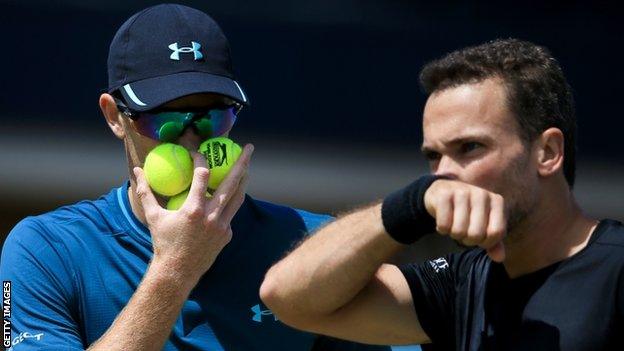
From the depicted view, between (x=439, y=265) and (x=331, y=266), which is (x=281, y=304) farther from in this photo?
(x=439, y=265)

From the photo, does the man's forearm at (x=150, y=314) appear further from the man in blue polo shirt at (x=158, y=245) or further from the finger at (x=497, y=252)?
the finger at (x=497, y=252)

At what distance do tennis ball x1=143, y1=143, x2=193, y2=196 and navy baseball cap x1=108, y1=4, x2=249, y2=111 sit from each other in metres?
0.14

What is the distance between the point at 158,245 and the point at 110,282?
8.1 inches

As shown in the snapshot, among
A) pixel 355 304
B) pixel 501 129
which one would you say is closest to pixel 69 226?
pixel 355 304

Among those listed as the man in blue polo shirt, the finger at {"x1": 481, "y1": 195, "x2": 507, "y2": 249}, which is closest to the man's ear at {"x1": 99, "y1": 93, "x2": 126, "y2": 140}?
the man in blue polo shirt

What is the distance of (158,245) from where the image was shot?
3186 millimetres

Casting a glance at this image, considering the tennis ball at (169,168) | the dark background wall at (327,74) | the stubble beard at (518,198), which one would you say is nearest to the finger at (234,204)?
the tennis ball at (169,168)

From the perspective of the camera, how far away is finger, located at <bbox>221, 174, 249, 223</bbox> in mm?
3250

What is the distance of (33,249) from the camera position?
3.29m

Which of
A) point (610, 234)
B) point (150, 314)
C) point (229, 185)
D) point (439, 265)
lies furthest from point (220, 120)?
point (610, 234)

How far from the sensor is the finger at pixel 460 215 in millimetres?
2570

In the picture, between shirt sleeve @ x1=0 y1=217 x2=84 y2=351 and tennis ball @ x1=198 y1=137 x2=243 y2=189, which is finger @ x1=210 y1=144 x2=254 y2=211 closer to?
tennis ball @ x1=198 y1=137 x2=243 y2=189

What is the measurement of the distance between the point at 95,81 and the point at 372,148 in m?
1.37

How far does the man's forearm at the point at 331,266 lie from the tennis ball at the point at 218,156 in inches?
11.4
